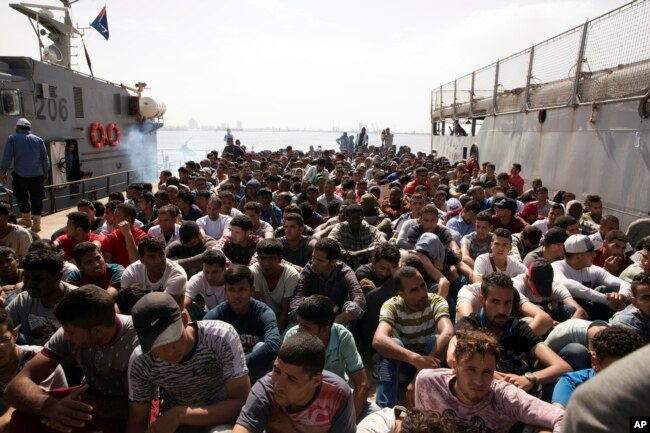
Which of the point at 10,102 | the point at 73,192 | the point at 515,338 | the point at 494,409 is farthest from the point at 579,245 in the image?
the point at 73,192

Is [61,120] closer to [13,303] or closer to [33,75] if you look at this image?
[33,75]

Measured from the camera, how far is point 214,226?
6488 mm

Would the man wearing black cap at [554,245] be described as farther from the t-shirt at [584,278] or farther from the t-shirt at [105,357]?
the t-shirt at [105,357]

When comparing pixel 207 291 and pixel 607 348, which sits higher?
pixel 607 348

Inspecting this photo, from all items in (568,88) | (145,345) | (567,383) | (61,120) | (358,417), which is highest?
(568,88)

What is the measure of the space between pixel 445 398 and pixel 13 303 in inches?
129

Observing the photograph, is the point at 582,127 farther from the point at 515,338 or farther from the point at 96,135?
the point at 96,135

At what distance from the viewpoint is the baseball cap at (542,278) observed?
416 centimetres

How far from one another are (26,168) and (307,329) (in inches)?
345

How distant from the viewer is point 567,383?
8.85ft

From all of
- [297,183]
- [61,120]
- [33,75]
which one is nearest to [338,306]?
[297,183]

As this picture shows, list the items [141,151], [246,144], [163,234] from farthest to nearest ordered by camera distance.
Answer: [246,144] < [141,151] < [163,234]

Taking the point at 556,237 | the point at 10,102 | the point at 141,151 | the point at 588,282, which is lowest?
the point at 588,282

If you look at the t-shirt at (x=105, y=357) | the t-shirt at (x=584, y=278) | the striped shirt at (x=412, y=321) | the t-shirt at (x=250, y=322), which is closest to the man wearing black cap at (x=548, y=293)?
the t-shirt at (x=584, y=278)
